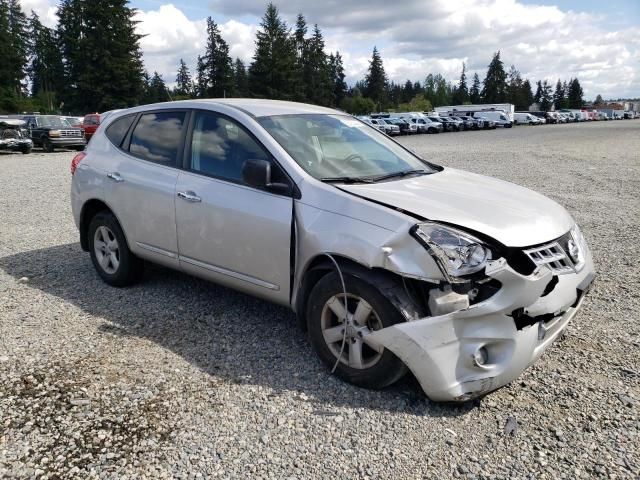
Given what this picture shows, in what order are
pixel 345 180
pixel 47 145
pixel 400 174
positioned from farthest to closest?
pixel 47 145, pixel 400 174, pixel 345 180

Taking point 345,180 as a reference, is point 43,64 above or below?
above

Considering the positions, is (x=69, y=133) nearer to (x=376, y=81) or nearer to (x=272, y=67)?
(x=272, y=67)

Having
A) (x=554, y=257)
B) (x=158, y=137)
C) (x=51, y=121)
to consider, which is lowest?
(x=554, y=257)

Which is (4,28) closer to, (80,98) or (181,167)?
(80,98)

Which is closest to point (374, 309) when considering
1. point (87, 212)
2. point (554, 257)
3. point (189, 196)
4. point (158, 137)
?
point (554, 257)

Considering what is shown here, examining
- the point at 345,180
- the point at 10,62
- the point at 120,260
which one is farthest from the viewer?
the point at 10,62

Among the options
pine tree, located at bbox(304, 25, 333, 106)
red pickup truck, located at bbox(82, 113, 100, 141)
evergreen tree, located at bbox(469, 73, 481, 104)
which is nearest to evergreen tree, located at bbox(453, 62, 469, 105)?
evergreen tree, located at bbox(469, 73, 481, 104)

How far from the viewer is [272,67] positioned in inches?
2874

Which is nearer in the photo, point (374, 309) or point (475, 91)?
point (374, 309)

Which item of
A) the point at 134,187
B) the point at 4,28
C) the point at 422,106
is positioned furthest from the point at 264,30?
the point at 134,187

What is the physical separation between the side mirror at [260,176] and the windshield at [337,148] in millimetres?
232

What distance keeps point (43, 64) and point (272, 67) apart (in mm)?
37746

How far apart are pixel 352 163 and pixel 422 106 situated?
108m

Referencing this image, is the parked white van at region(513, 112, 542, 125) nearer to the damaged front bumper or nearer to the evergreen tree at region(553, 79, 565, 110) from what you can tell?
the damaged front bumper
